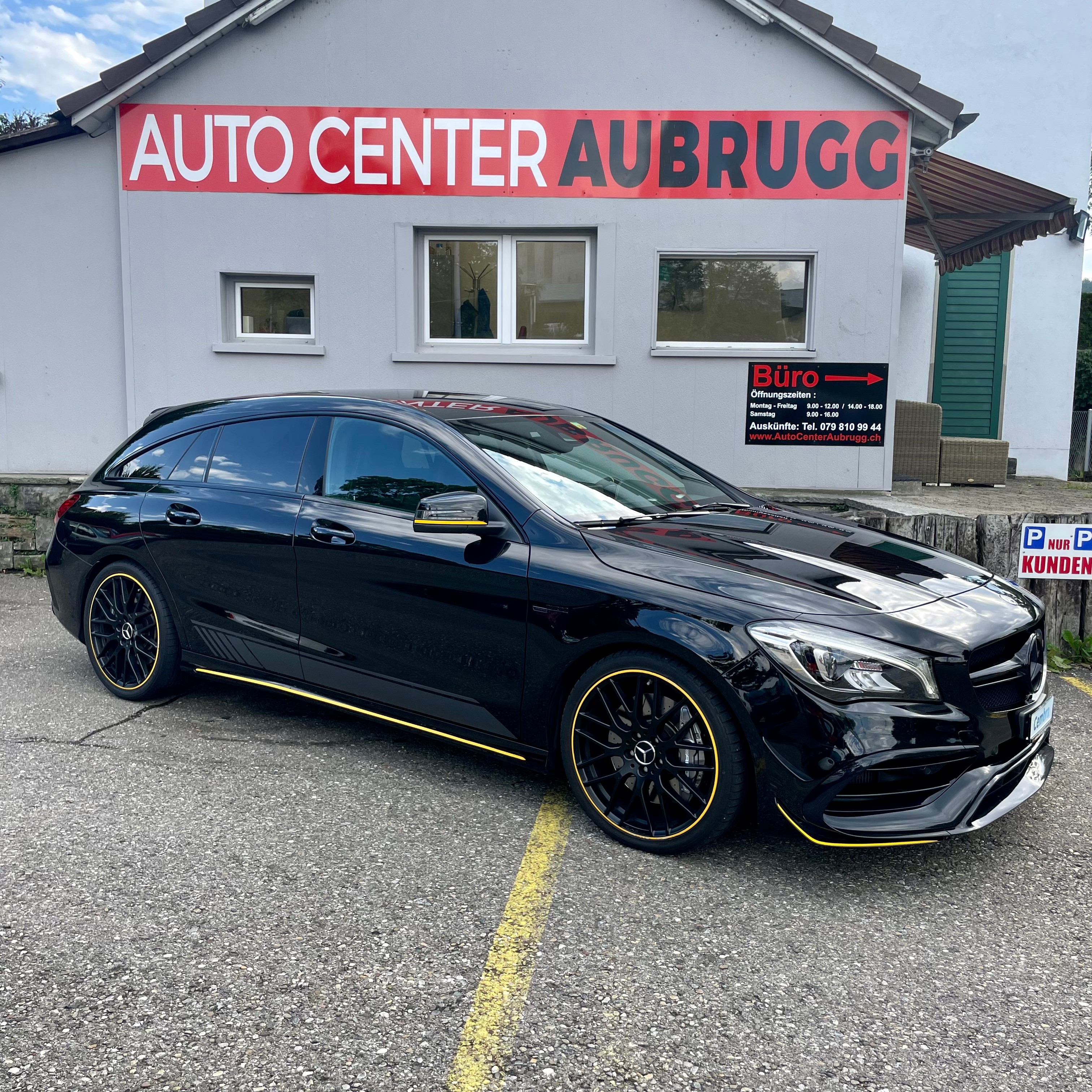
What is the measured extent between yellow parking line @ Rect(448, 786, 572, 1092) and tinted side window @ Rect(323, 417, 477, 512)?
1.36 meters

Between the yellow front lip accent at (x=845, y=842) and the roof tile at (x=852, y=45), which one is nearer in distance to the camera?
the yellow front lip accent at (x=845, y=842)

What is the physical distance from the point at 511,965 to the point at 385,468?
85.9 inches

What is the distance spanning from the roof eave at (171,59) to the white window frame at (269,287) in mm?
1738

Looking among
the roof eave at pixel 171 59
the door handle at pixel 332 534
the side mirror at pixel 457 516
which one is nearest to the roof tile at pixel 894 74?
the roof eave at pixel 171 59

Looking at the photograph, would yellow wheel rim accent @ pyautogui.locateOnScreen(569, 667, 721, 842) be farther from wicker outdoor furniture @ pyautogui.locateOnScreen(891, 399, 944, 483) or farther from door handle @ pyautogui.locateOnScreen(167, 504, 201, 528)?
wicker outdoor furniture @ pyautogui.locateOnScreen(891, 399, 944, 483)

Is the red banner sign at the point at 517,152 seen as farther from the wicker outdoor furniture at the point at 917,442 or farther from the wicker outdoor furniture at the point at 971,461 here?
the wicker outdoor furniture at the point at 971,461

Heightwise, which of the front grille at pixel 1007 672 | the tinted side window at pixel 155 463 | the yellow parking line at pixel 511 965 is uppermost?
the tinted side window at pixel 155 463

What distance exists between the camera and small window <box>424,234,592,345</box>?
8.97m

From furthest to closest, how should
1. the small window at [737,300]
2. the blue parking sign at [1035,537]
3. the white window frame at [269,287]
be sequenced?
the white window frame at [269,287], the small window at [737,300], the blue parking sign at [1035,537]

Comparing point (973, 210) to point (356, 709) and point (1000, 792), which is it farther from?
point (356, 709)

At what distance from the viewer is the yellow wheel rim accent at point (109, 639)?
4945mm

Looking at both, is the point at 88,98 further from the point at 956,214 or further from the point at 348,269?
the point at 956,214

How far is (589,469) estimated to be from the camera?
4.26m

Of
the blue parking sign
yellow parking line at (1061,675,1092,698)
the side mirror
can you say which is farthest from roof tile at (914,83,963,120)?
the side mirror
